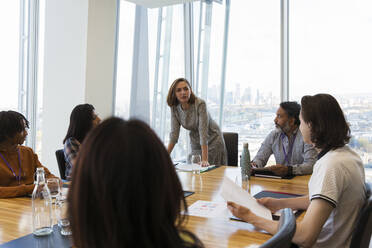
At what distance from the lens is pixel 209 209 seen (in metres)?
1.97

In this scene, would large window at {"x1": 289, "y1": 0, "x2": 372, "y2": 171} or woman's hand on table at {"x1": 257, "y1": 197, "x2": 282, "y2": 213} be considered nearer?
woman's hand on table at {"x1": 257, "y1": 197, "x2": 282, "y2": 213}

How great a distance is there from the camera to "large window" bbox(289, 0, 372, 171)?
17.2 ft

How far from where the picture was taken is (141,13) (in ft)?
17.3

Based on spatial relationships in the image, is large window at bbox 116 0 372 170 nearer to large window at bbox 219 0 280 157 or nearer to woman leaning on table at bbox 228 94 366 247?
large window at bbox 219 0 280 157

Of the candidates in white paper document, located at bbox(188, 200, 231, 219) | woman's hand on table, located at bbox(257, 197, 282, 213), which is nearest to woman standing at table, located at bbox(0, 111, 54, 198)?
white paper document, located at bbox(188, 200, 231, 219)

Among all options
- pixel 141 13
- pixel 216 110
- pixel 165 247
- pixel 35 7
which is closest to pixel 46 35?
pixel 35 7

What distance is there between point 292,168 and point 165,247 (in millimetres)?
2383

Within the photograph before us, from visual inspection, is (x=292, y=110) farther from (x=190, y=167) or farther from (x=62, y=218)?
(x=62, y=218)

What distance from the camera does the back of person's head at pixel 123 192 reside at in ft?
2.21

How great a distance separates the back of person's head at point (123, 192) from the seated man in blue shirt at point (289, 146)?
2.31 m

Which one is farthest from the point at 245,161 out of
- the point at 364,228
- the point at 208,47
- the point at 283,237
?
the point at 208,47

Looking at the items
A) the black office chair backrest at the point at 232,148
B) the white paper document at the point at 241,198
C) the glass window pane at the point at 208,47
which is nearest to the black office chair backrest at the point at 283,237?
the white paper document at the point at 241,198

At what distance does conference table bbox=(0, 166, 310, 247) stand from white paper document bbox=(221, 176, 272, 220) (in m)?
0.10

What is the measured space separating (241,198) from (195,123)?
2.12m
